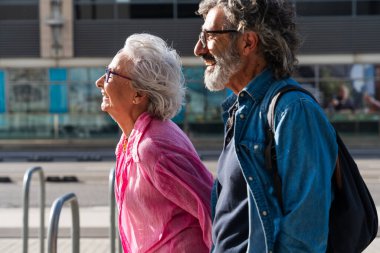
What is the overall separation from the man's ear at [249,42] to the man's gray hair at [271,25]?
14 millimetres

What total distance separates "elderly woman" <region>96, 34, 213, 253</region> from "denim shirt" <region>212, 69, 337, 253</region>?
0.65m

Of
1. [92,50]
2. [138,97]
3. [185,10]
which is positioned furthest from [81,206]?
[185,10]

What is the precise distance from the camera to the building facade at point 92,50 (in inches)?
997

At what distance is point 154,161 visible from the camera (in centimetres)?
271

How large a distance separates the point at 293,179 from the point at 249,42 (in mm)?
526

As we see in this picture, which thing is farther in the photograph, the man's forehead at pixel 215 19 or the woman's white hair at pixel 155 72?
the woman's white hair at pixel 155 72

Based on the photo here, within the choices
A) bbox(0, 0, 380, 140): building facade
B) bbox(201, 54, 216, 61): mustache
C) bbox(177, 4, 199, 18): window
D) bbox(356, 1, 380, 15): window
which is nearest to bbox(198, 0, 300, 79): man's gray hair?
bbox(201, 54, 216, 61): mustache

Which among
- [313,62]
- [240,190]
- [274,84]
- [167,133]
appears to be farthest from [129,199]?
[313,62]

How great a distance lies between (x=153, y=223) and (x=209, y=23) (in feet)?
2.92

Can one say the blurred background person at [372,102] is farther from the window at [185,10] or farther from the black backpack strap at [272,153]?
the black backpack strap at [272,153]

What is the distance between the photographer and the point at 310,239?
196 centimetres

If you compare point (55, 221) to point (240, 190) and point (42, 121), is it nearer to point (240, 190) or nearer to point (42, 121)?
point (240, 190)

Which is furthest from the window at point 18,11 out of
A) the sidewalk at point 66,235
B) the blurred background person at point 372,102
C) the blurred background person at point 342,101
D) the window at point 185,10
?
the sidewalk at point 66,235

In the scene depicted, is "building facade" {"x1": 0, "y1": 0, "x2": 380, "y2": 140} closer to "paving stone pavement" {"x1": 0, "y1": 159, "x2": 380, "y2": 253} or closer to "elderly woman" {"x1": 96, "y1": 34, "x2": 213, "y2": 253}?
"paving stone pavement" {"x1": 0, "y1": 159, "x2": 380, "y2": 253}
